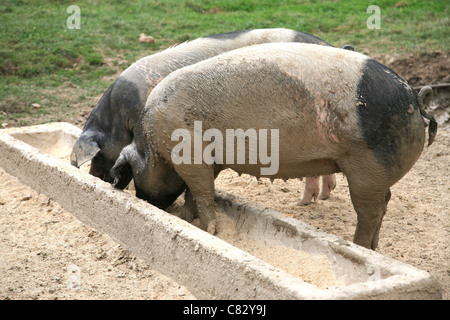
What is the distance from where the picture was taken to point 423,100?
4.11 m

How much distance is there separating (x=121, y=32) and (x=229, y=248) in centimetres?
853

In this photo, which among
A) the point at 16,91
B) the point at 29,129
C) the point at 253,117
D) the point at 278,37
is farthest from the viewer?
the point at 16,91

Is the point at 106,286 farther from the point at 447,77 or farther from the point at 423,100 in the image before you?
the point at 447,77

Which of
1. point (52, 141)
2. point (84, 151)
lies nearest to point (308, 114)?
point (84, 151)

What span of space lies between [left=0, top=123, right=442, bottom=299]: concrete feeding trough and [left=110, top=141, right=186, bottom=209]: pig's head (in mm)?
208

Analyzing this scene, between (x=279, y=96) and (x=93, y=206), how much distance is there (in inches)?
74.4

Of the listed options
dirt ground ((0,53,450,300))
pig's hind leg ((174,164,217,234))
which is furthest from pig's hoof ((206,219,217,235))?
dirt ground ((0,53,450,300))

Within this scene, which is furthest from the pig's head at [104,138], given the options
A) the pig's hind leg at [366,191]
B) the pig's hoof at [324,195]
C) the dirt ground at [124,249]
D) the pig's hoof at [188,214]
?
the pig's hind leg at [366,191]

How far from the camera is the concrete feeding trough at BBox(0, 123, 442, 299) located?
10.8ft

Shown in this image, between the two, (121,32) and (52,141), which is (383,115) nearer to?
(52,141)

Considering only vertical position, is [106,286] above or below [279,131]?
below

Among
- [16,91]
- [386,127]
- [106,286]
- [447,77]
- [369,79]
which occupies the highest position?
[369,79]

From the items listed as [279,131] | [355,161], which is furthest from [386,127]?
[279,131]

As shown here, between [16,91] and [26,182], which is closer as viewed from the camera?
[26,182]
